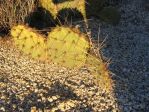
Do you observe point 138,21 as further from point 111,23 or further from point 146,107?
point 146,107

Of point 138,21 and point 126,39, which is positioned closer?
point 126,39

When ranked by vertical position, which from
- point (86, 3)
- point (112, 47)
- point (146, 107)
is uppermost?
point (86, 3)

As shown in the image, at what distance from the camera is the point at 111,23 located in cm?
748

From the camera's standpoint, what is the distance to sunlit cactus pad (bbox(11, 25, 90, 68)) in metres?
5.53

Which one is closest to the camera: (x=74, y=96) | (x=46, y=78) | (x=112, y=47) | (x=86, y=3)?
(x=74, y=96)

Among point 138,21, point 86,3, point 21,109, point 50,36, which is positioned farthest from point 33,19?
point 21,109

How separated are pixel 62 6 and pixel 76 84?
1935mm

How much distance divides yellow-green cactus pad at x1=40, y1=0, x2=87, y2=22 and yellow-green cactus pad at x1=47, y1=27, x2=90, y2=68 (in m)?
1.20

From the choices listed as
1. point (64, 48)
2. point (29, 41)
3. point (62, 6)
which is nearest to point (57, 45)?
point (64, 48)

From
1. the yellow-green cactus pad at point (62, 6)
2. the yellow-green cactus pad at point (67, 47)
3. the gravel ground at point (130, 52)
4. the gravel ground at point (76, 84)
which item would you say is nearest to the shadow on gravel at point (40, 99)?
the gravel ground at point (76, 84)

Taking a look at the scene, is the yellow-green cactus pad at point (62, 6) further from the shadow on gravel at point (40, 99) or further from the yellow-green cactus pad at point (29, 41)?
the shadow on gravel at point (40, 99)

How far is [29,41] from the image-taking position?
5.98 metres

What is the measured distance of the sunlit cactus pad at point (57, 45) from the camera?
5.53 metres

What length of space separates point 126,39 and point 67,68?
1548 mm
